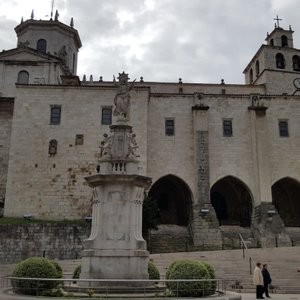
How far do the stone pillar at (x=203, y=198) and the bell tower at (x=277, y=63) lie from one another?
51.7 ft

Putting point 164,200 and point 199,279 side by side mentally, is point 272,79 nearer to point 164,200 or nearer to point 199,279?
point 164,200

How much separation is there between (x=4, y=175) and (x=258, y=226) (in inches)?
894

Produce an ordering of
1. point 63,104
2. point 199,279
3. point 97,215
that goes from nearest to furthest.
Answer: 1. point 199,279
2. point 97,215
3. point 63,104

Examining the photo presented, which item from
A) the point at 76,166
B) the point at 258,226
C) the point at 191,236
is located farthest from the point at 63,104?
the point at 258,226

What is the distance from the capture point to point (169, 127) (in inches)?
1510

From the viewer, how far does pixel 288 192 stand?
41.3 metres

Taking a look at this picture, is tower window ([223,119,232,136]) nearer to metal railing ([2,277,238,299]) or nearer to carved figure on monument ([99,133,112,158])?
carved figure on monument ([99,133,112,158])

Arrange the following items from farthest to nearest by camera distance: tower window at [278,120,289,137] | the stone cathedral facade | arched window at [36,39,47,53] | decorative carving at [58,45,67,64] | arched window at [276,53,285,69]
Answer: arched window at [276,53,285,69]
arched window at [36,39,47,53]
decorative carving at [58,45,67,64]
tower window at [278,120,289,137]
the stone cathedral facade

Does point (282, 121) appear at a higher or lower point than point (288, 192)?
higher

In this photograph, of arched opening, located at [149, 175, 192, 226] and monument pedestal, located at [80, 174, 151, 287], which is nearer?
monument pedestal, located at [80, 174, 151, 287]

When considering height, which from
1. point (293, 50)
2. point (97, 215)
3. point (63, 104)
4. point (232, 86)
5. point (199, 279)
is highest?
point (293, 50)

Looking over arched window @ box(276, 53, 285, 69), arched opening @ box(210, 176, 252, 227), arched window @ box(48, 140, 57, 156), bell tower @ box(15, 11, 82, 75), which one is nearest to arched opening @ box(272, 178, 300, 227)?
arched opening @ box(210, 176, 252, 227)

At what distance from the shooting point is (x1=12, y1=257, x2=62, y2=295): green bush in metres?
11.2

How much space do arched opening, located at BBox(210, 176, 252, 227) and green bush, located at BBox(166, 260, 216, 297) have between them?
27.8 meters
